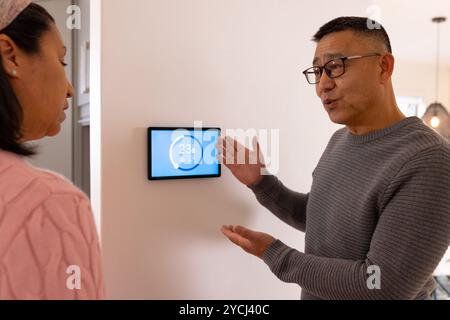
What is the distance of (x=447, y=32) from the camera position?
3539 millimetres

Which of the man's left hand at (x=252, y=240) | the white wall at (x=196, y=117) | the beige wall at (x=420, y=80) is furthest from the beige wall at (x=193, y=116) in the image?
the beige wall at (x=420, y=80)

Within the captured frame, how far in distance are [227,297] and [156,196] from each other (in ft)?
1.31

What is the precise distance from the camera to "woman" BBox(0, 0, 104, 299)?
444 millimetres

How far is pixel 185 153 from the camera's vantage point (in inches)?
43.3

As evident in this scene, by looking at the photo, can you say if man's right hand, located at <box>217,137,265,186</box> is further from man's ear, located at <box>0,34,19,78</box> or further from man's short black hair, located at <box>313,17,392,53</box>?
man's ear, located at <box>0,34,19,78</box>

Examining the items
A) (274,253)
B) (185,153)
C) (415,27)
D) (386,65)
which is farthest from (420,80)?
(274,253)

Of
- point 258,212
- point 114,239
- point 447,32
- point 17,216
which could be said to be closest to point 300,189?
point 258,212

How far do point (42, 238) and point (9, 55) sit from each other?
241 mm

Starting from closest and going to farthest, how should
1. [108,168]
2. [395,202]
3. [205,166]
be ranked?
1. [395,202]
2. [108,168]
3. [205,166]

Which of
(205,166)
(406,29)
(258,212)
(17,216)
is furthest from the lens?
(406,29)

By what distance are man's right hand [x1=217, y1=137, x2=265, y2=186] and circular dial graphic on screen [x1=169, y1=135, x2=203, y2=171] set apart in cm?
7

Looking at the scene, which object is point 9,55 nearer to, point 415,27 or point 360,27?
point 360,27

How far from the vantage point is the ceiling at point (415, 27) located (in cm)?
283
